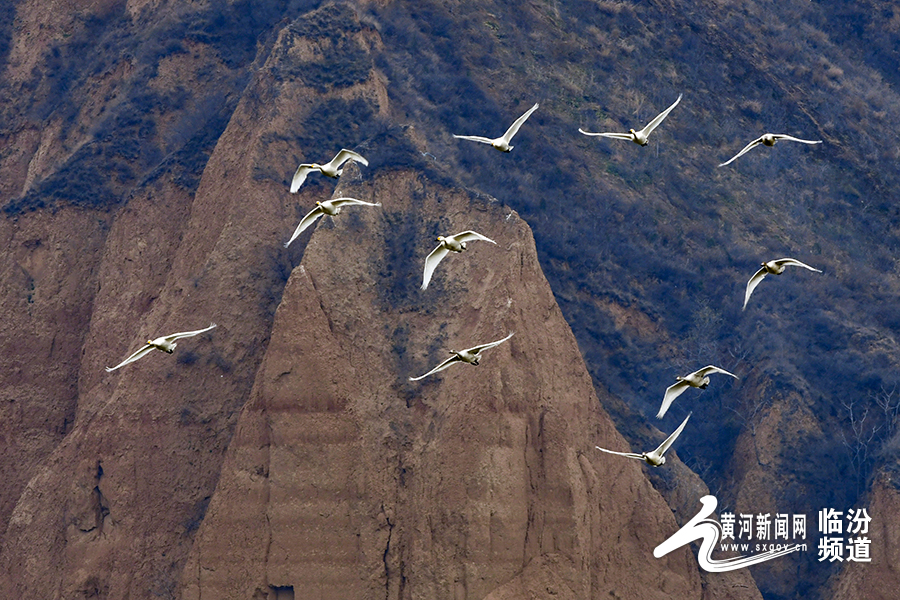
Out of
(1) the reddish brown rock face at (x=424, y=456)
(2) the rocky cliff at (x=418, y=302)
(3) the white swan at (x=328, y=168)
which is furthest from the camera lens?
(2) the rocky cliff at (x=418, y=302)

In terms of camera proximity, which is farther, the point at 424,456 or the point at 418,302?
the point at 418,302

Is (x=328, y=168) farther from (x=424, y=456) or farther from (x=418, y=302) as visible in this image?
(x=418, y=302)

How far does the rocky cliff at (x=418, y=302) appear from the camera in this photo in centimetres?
4700

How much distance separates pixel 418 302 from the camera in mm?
50594

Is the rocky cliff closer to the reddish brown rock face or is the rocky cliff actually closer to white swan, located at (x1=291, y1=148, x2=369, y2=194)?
the reddish brown rock face

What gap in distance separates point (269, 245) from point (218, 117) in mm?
8047

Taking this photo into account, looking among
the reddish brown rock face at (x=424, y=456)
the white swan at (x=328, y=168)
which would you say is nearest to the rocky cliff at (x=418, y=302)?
the reddish brown rock face at (x=424, y=456)

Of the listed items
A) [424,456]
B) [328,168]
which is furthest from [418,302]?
[328,168]

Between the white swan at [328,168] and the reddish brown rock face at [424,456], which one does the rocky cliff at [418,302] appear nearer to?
the reddish brown rock face at [424,456]

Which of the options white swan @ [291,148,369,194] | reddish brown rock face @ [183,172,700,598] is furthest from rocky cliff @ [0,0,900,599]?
white swan @ [291,148,369,194]

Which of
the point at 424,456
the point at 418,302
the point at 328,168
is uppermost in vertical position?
the point at 328,168

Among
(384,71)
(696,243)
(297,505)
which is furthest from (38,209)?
(696,243)

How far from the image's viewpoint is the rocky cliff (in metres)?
47.0

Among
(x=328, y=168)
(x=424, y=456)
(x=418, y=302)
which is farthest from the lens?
(x=418, y=302)
